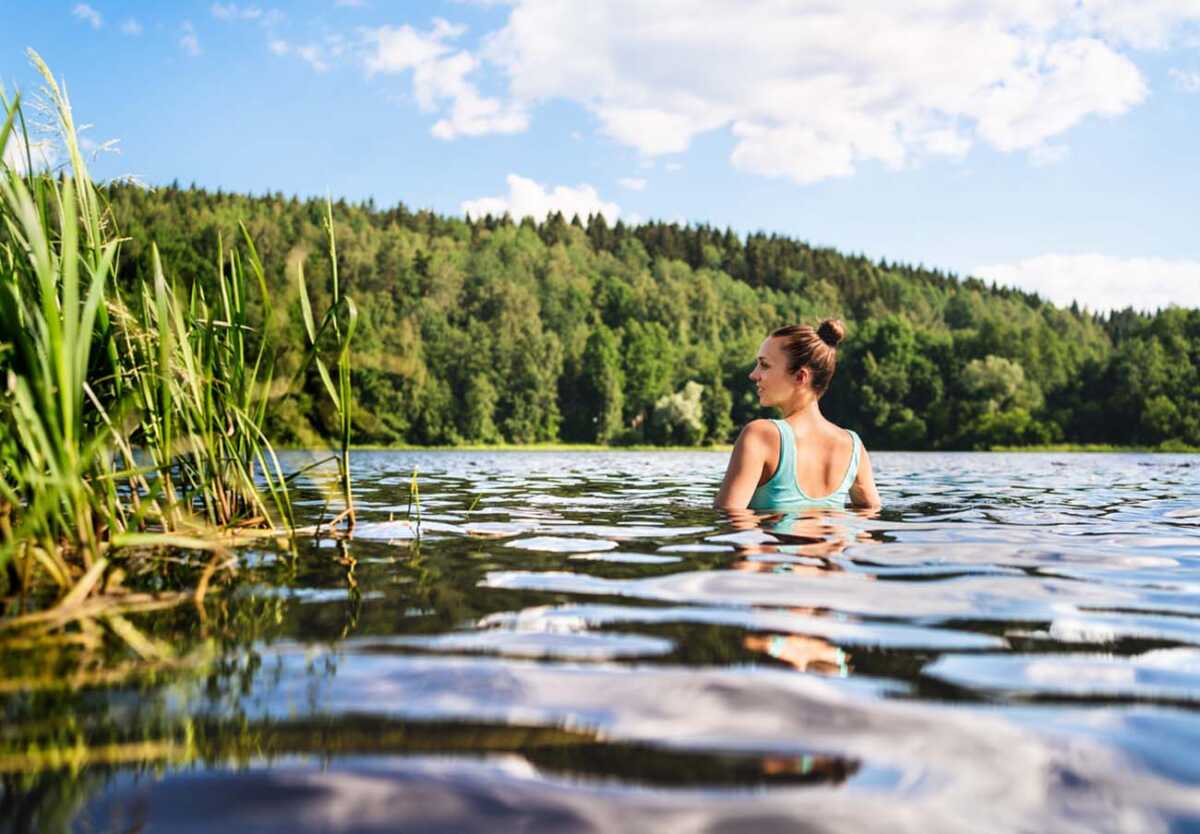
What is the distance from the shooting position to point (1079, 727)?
1902 mm

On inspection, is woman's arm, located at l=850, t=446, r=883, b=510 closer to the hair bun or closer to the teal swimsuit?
the teal swimsuit

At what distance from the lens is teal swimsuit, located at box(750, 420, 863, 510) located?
6.06 m

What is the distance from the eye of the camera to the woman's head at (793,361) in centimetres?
627

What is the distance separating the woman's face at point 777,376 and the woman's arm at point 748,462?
13.2 inches

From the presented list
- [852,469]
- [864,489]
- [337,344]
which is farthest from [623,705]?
[864,489]

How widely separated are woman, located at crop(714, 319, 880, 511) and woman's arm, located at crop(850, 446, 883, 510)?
0.91 feet

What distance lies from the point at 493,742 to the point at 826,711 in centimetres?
71

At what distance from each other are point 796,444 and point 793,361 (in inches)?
22.5

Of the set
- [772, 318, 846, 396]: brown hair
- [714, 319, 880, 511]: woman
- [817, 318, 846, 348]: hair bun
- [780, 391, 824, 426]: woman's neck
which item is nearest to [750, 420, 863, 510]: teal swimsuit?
[714, 319, 880, 511]: woman

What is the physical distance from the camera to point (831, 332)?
6.40m

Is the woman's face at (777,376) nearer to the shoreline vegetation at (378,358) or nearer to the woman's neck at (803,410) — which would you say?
the woman's neck at (803,410)

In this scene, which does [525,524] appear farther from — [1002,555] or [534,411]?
[534,411]

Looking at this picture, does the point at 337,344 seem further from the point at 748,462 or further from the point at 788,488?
the point at 788,488

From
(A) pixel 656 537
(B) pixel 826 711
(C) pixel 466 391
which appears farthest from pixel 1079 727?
(C) pixel 466 391
